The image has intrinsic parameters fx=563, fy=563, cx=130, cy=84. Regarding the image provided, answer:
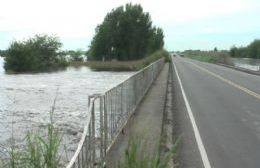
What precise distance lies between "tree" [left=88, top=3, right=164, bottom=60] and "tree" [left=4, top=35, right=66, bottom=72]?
26538 mm

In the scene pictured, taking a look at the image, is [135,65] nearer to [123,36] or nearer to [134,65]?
[134,65]

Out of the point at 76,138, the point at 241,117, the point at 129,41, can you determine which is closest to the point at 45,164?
the point at 76,138

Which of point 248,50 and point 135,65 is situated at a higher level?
point 248,50

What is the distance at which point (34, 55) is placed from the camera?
85188 millimetres

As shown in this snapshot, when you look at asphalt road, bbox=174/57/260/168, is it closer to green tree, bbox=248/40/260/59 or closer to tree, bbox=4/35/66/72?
tree, bbox=4/35/66/72

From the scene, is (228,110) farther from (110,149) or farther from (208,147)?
(110,149)

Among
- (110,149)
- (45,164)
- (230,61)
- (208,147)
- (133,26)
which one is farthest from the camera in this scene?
(133,26)

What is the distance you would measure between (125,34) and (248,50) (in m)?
33.8

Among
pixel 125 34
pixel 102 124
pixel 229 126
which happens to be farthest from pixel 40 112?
pixel 125 34

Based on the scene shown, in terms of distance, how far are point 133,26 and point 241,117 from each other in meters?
107

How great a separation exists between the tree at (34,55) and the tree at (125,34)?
26.5 meters

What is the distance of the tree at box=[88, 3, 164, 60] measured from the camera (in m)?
122

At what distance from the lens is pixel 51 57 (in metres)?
95.6

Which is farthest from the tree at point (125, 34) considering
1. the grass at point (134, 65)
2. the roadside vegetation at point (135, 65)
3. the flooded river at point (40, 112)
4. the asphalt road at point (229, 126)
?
the asphalt road at point (229, 126)
